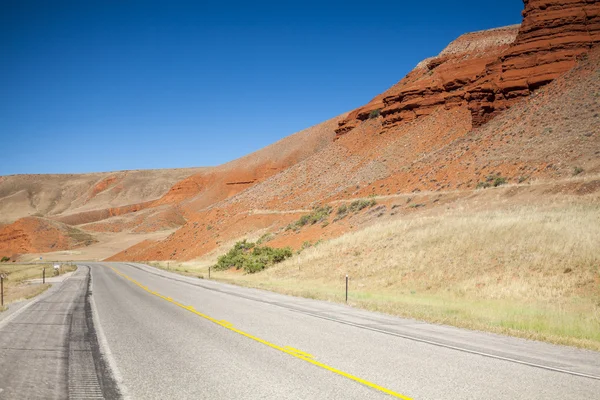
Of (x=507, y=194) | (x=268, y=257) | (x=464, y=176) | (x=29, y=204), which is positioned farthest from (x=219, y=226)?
(x=29, y=204)

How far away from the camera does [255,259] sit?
40406 millimetres

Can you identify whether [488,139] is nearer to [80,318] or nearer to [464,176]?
[464,176]

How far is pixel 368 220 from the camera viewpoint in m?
41.3

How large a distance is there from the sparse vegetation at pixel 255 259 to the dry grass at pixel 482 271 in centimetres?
415

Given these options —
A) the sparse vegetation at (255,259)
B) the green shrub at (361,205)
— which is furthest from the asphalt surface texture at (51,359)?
the green shrub at (361,205)

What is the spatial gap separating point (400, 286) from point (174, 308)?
1245 cm

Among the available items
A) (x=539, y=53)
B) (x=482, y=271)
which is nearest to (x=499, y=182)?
(x=482, y=271)

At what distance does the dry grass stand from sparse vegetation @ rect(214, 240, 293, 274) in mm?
4153

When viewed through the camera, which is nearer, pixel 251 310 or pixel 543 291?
pixel 251 310

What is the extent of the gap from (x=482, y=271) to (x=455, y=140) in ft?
111

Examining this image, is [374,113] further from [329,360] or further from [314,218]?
[329,360]

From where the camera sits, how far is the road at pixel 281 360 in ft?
20.2

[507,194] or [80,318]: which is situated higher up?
[507,194]

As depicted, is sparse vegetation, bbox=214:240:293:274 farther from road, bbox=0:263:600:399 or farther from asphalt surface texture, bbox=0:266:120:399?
road, bbox=0:263:600:399
